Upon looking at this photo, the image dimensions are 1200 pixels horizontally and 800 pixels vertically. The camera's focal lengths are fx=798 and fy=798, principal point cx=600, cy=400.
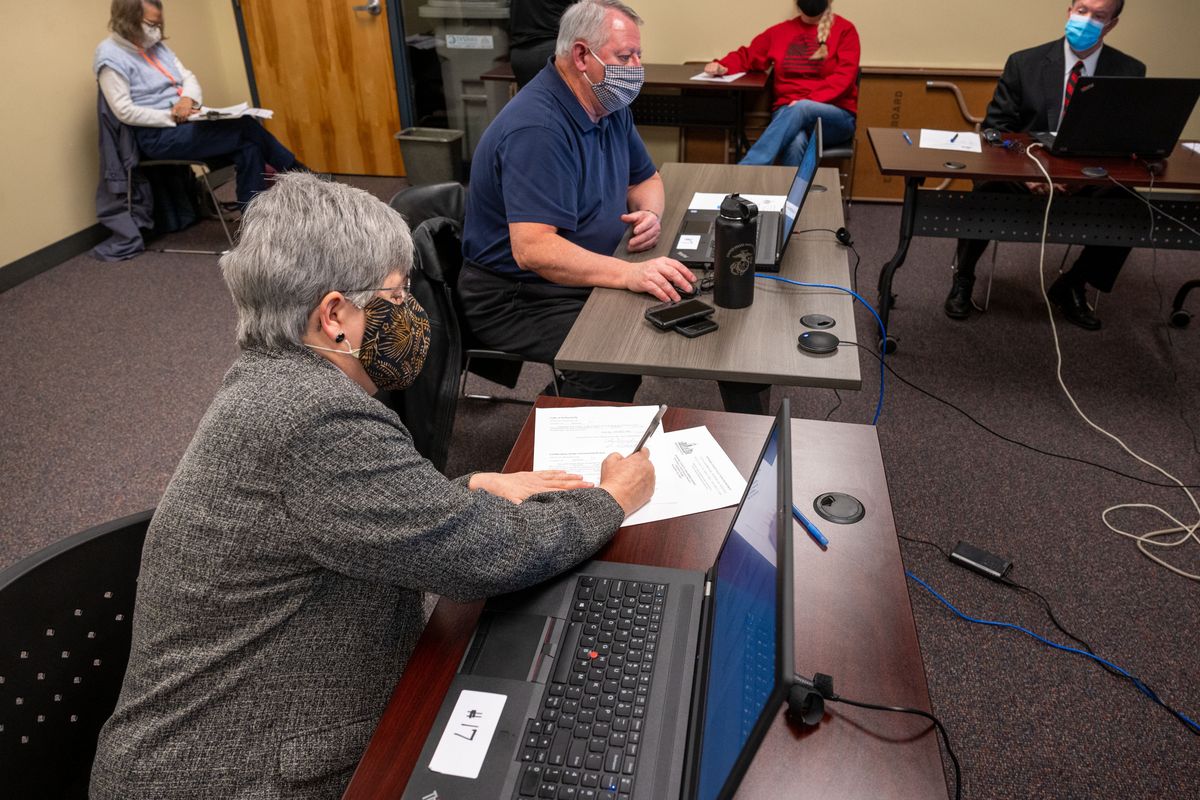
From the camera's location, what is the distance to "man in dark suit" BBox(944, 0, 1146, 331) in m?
3.12

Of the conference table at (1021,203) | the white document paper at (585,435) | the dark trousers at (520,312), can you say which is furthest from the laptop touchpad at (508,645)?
the conference table at (1021,203)

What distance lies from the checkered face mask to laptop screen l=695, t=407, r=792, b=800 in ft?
4.59


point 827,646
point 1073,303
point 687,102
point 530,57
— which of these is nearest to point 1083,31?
point 1073,303

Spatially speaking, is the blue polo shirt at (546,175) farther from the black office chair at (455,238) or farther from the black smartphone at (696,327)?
the black smartphone at (696,327)

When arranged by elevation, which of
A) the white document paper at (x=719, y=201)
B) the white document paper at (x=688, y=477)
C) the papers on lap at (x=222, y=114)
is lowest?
the white document paper at (x=688, y=477)

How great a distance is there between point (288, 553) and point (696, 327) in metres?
0.97

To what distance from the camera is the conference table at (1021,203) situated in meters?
2.72

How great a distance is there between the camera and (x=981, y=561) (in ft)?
6.79

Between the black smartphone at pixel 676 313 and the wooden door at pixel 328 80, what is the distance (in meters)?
4.00

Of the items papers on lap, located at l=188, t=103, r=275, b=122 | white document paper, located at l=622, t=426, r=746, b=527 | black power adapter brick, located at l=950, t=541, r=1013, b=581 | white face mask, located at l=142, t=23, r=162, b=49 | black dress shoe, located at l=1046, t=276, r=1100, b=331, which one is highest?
white face mask, located at l=142, t=23, r=162, b=49

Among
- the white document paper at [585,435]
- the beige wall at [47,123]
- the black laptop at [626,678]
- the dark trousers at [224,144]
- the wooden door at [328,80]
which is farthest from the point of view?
the wooden door at [328,80]

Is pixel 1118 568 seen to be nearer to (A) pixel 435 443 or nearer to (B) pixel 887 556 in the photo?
(B) pixel 887 556

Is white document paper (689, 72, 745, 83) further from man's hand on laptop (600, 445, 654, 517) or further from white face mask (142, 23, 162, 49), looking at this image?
man's hand on laptop (600, 445, 654, 517)

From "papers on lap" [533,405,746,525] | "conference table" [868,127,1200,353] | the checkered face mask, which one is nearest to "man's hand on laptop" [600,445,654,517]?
"papers on lap" [533,405,746,525]
